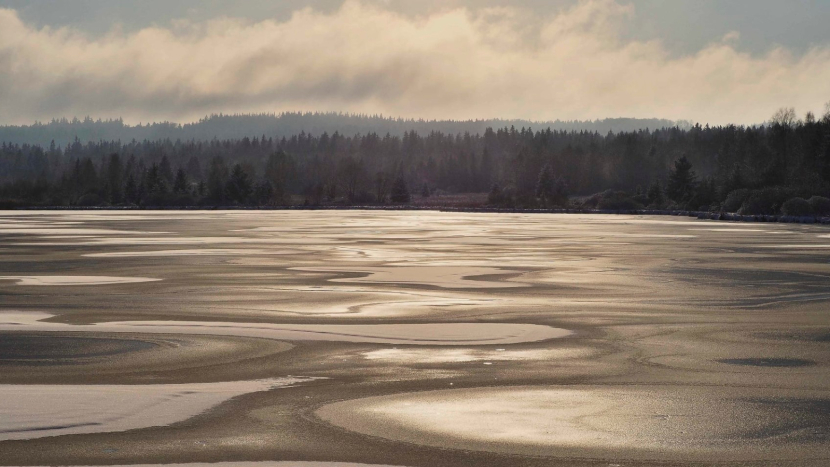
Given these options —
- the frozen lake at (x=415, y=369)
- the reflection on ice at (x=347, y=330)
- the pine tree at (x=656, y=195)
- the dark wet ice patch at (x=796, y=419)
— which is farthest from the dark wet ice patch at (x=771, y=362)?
the pine tree at (x=656, y=195)

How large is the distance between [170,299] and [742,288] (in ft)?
43.1

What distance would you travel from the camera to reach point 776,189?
12362 centimetres

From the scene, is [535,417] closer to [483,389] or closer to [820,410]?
[483,389]

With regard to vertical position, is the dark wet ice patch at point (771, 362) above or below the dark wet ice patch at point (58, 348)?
above

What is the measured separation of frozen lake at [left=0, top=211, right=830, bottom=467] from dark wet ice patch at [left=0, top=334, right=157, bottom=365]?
0.08 meters

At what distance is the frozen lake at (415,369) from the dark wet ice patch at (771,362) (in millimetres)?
49

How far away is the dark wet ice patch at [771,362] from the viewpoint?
40.3 ft

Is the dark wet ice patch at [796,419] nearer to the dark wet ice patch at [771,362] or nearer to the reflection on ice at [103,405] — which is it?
the dark wet ice patch at [771,362]

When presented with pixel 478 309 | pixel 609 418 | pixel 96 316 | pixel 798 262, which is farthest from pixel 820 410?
pixel 798 262

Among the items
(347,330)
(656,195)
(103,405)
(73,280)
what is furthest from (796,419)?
(656,195)

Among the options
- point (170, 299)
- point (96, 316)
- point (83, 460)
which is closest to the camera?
point (83, 460)

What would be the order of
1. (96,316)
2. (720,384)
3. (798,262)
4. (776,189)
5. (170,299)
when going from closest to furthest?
(720,384) < (96,316) < (170,299) < (798,262) < (776,189)

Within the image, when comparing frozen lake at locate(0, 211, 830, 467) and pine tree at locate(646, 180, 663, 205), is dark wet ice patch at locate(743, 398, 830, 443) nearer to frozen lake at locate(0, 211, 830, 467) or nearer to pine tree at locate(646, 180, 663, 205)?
frozen lake at locate(0, 211, 830, 467)

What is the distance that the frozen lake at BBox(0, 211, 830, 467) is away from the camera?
8.27m
